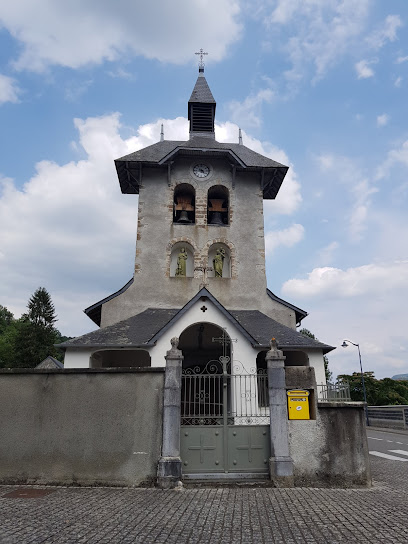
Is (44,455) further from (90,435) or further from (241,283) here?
(241,283)

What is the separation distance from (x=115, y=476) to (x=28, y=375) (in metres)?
2.70

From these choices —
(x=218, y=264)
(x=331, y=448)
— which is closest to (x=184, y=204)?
(x=218, y=264)

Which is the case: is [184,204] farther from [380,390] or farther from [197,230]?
[380,390]

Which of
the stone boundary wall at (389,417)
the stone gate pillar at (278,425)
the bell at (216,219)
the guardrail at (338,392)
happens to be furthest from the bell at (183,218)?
the stone boundary wall at (389,417)

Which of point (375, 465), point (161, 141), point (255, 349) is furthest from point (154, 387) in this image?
point (161, 141)

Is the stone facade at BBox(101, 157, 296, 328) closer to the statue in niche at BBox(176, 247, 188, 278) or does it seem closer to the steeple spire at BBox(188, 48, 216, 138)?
the statue in niche at BBox(176, 247, 188, 278)

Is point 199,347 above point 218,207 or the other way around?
the other way around

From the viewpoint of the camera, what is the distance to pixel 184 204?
64.2 ft

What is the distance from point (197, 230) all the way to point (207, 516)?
14.0m

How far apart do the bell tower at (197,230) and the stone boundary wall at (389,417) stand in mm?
12686

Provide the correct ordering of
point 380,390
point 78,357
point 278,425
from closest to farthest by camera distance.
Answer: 1. point 278,425
2. point 78,357
3. point 380,390

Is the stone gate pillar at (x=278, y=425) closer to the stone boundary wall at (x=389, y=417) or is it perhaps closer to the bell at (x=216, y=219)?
the bell at (x=216, y=219)

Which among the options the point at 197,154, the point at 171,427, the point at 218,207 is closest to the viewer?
the point at 171,427

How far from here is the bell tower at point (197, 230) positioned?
17781 mm
